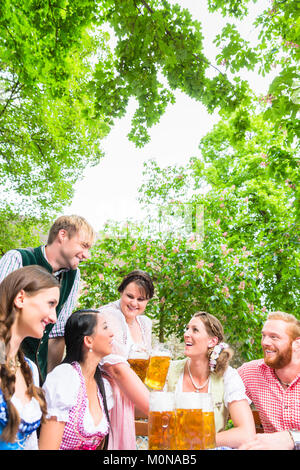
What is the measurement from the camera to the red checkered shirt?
1884 mm

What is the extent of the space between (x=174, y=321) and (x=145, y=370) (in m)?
4.12

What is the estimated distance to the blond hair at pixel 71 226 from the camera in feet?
7.05

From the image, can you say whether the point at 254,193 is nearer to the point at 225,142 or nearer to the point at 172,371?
the point at 225,142

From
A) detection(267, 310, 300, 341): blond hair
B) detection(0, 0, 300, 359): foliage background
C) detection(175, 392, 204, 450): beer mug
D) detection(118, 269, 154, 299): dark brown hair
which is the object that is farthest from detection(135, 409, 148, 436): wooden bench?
detection(0, 0, 300, 359): foliage background

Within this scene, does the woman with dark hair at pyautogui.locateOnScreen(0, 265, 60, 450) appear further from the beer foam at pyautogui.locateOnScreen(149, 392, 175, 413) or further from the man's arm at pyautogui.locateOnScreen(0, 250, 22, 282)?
the man's arm at pyautogui.locateOnScreen(0, 250, 22, 282)

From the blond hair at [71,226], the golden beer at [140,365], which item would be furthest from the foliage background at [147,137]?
the golden beer at [140,365]

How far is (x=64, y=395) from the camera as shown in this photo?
1.25 m

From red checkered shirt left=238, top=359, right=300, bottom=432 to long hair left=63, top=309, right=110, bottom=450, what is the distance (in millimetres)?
921

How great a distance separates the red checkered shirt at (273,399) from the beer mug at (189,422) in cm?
92

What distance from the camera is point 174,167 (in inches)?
454

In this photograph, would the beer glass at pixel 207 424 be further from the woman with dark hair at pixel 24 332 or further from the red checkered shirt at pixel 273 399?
the red checkered shirt at pixel 273 399

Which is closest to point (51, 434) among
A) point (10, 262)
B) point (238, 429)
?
point (238, 429)

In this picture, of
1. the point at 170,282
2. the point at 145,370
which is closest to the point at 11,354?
the point at 145,370

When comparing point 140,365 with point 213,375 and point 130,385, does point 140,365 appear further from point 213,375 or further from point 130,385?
point 213,375
